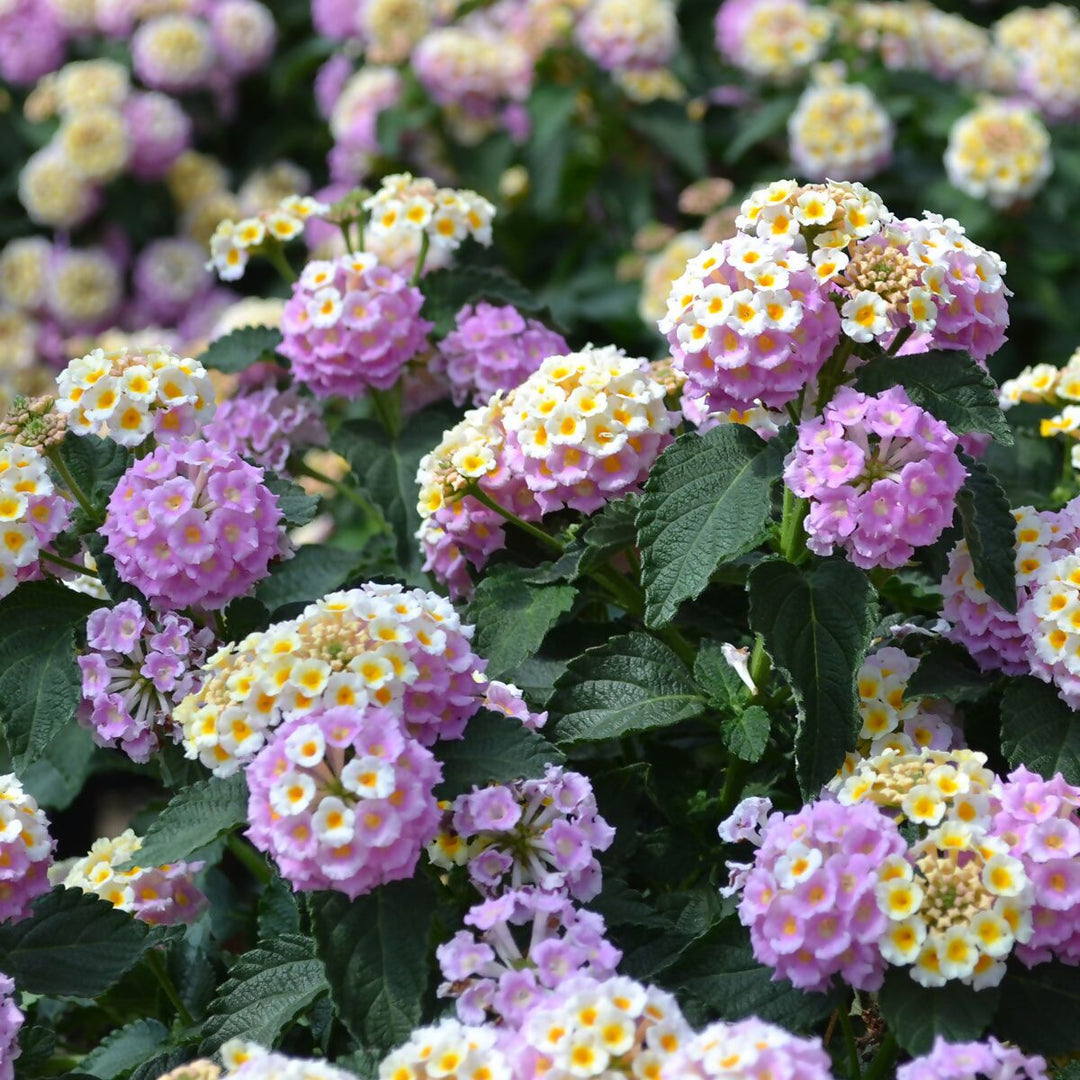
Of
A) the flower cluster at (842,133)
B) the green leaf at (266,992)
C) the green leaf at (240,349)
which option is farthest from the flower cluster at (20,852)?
the flower cluster at (842,133)

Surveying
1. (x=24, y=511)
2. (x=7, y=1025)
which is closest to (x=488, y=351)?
(x=24, y=511)

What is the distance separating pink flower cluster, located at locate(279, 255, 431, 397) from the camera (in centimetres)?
210

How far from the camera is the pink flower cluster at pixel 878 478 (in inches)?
60.5

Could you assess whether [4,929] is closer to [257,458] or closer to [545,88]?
[257,458]

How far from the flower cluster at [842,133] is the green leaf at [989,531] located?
224 centimetres

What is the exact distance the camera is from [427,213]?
88.6 inches

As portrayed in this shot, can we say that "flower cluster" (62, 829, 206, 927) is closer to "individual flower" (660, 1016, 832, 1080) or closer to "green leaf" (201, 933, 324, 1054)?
"green leaf" (201, 933, 324, 1054)

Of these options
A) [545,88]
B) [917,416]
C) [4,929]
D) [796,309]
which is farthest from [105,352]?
[545,88]

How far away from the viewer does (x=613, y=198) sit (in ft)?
13.5

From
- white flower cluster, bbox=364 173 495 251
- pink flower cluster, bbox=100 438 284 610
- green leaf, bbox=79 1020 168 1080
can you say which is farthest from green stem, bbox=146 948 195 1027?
white flower cluster, bbox=364 173 495 251

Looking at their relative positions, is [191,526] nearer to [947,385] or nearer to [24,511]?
[24,511]

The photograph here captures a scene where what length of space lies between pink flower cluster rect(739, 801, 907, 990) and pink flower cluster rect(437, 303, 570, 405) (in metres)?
0.91

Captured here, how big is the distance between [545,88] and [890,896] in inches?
120

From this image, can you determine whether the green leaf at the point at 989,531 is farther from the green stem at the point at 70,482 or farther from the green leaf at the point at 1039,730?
the green stem at the point at 70,482
